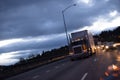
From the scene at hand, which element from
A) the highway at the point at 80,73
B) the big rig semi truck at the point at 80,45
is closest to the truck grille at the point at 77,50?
the big rig semi truck at the point at 80,45

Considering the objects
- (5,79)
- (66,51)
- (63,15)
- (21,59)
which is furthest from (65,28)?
(5,79)

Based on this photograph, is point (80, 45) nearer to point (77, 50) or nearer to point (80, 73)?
point (77, 50)

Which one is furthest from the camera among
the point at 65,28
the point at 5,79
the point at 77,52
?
the point at 65,28

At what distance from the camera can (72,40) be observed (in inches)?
1924

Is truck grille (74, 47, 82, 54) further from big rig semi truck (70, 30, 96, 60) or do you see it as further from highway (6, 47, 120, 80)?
highway (6, 47, 120, 80)

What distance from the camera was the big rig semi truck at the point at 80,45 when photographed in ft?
156

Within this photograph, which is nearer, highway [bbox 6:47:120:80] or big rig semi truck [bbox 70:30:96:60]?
Answer: highway [bbox 6:47:120:80]

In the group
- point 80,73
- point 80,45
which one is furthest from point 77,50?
point 80,73

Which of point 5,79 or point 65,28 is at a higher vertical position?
point 65,28

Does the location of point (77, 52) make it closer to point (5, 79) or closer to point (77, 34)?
point (77, 34)

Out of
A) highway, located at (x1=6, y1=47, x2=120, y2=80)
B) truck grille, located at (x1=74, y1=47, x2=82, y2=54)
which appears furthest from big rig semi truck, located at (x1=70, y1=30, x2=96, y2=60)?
highway, located at (x1=6, y1=47, x2=120, y2=80)

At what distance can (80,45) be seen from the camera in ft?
156

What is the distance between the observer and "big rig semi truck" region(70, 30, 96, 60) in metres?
47.5

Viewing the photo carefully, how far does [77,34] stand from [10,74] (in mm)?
14706
